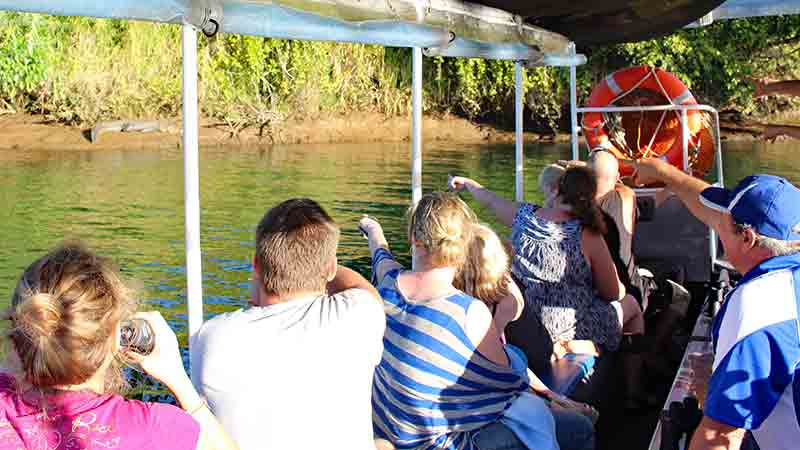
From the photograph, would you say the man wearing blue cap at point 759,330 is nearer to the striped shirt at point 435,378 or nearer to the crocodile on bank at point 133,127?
the striped shirt at point 435,378

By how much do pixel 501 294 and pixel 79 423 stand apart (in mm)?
1659

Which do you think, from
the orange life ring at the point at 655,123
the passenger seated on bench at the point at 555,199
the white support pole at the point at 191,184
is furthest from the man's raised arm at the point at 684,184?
the orange life ring at the point at 655,123

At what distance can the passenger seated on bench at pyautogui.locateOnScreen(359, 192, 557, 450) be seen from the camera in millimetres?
2822

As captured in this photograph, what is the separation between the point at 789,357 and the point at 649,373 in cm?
217

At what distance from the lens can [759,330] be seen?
2.10m

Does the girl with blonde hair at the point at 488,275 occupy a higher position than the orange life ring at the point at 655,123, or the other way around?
the orange life ring at the point at 655,123

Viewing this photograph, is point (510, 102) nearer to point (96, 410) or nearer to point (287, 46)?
point (287, 46)

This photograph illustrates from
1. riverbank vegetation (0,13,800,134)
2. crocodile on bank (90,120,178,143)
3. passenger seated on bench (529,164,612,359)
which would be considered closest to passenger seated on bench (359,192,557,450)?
passenger seated on bench (529,164,612,359)

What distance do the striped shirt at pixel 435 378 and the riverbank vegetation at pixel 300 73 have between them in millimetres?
14846

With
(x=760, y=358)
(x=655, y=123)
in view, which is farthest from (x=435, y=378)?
(x=655, y=123)

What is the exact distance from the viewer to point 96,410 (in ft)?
5.82

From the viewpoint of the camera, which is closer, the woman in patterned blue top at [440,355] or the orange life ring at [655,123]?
the woman in patterned blue top at [440,355]

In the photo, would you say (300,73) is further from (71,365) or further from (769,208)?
(71,365)

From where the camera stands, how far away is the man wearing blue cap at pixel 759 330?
2.09m
